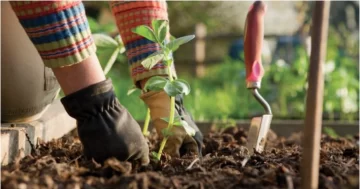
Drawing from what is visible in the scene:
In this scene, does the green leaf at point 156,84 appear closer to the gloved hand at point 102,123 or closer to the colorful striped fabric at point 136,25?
the gloved hand at point 102,123

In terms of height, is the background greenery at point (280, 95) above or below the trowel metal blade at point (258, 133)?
below

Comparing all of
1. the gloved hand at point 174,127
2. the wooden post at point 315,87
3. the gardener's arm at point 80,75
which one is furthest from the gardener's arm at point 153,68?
the wooden post at point 315,87

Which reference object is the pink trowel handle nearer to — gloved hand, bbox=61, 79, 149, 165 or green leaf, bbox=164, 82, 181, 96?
green leaf, bbox=164, 82, 181, 96

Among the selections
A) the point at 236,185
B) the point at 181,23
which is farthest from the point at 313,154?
the point at 181,23

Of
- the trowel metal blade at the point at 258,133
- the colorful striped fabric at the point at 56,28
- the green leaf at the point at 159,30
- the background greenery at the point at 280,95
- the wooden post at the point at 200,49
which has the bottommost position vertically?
the wooden post at the point at 200,49

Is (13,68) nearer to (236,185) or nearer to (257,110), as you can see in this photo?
(236,185)

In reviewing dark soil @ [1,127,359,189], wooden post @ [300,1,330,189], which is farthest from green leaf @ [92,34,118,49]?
wooden post @ [300,1,330,189]

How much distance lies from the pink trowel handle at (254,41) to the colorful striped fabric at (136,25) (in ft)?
0.70

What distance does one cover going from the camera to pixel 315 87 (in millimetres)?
938

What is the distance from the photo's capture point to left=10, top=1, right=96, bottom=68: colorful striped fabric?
1145mm

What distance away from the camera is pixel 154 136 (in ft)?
6.31

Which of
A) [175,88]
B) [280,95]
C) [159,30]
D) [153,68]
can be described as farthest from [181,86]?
[280,95]

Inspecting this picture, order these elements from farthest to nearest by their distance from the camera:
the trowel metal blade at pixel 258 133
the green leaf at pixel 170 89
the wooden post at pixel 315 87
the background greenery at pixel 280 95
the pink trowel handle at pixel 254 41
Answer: the background greenery at pixel 280 95
the trowel metal blade at pixel 258 133
the pink trowel handle at pixel 254 41
the green leaf at pixel 170 89
the wooden post at pixel 315 87

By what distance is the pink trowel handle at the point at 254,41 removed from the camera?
1.49 meters
